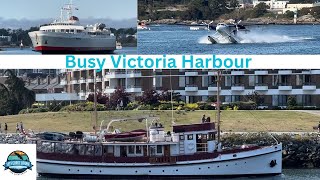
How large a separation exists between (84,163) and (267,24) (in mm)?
3270

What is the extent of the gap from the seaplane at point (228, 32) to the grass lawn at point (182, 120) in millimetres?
1151

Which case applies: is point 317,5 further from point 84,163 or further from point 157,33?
point 84,163

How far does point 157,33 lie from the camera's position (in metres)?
22.5

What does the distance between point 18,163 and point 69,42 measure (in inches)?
115

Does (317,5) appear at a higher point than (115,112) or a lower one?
higher

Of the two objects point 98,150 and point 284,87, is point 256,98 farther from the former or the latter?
point 98,150

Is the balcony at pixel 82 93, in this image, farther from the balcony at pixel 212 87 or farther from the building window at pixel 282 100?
the building window at pixel 282 100

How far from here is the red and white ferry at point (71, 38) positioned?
2273 centimetres

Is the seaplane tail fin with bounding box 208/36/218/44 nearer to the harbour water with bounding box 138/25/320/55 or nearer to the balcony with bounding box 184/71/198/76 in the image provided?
the harbour water with bounding box 138/25/320/55

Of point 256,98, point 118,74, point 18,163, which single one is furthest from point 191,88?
point 18,163

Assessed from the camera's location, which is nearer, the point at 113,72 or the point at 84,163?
the point at 84,163

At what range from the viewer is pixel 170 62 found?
22.5 meters

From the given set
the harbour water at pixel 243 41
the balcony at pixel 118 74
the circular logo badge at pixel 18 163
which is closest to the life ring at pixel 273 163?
the harbour water at pixel 243 41

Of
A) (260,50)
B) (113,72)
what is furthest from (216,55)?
(113,72)
